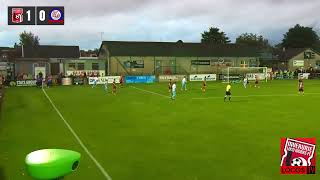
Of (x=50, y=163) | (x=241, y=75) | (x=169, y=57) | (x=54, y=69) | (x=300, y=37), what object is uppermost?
(x=300, y=37)

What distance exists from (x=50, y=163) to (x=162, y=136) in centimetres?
1561

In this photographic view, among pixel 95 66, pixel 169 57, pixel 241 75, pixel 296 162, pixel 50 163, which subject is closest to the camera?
pixel 50 163

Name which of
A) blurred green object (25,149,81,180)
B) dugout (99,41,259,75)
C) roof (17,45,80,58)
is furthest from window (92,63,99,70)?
blurred green object (25,149,81,180)

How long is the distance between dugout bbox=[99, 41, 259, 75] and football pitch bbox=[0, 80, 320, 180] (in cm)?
4618

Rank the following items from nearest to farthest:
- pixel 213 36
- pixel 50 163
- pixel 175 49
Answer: pixel 50 163 → pixel 175 49 → pixel 213 36

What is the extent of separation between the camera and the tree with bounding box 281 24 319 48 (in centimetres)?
12938

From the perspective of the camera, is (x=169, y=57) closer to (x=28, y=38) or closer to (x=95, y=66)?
(x=95, y=66)

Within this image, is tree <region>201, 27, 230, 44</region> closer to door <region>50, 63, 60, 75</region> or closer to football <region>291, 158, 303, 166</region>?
door <region>50, 63, 60, 75</region>

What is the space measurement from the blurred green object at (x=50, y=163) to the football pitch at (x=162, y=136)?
862cm

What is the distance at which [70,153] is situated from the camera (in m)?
3.72

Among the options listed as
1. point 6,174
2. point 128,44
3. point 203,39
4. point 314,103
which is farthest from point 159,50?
point 6,174

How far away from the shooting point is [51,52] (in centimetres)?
8681
